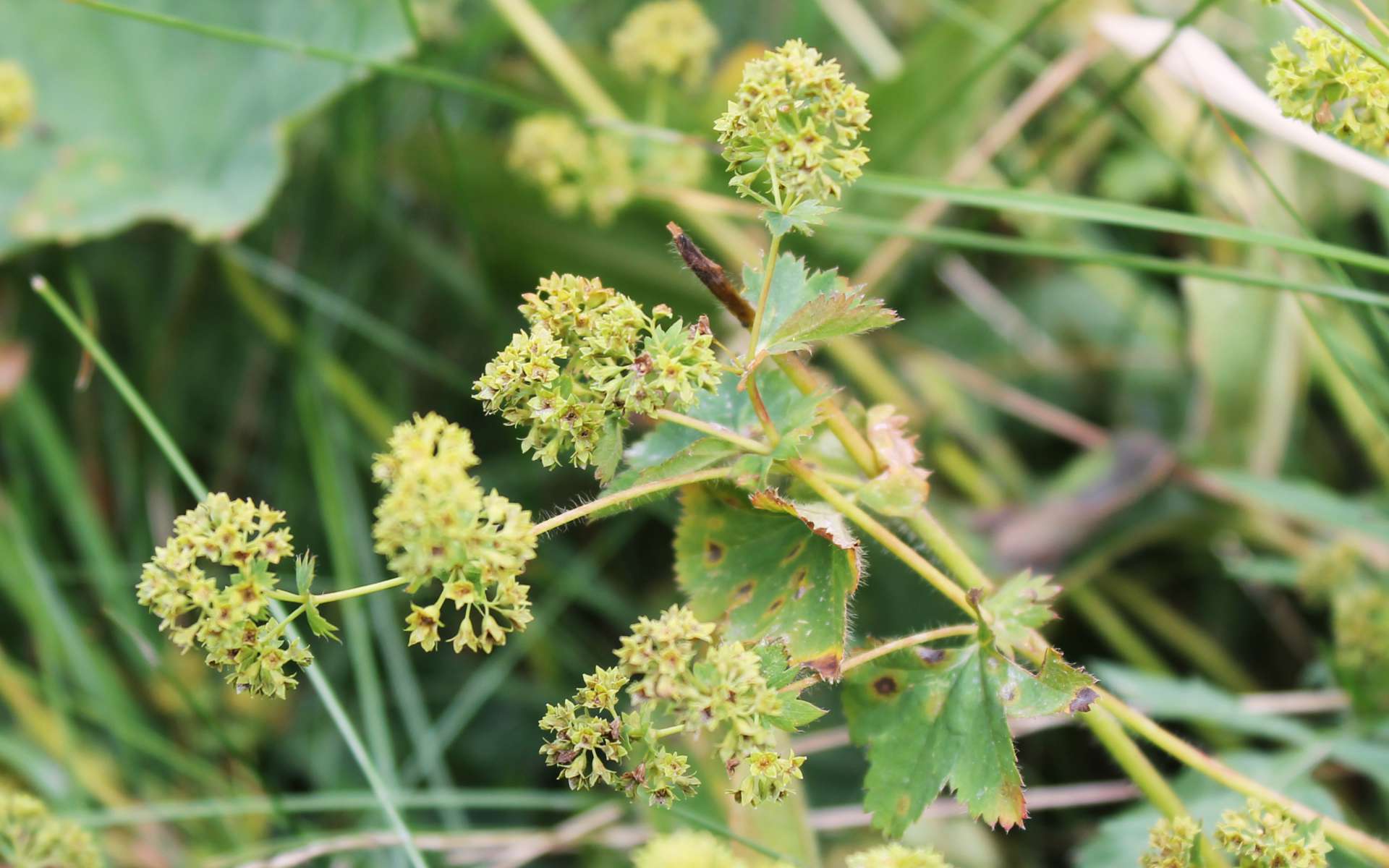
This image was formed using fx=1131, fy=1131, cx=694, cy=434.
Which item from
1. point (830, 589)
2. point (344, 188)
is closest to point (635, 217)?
point (344, 188)

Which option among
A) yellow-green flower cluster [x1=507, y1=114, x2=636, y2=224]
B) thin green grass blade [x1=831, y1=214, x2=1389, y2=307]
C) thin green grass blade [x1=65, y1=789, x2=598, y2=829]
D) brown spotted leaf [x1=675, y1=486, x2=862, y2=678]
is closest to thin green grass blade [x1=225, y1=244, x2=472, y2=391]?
yellow-green flower cluster [x1=507, y1=114, x2=636, y2=224]

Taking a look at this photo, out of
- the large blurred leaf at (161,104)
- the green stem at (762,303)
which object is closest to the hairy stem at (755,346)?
the green stem at (762,303)

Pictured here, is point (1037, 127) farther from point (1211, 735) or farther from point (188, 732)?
point (188, 732)

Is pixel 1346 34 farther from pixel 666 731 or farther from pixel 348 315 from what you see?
pixel 348 315

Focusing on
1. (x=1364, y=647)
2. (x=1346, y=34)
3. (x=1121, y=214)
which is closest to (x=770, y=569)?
(x=1121, y=214)

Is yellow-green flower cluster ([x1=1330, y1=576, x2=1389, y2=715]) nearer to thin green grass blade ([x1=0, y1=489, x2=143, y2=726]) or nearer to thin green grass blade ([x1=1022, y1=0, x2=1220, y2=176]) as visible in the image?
thin green grass blade ([x1=1022, y1=0, x2=1220, y2=176])

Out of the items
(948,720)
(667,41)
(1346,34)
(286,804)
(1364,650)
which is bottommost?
(1364,650)
